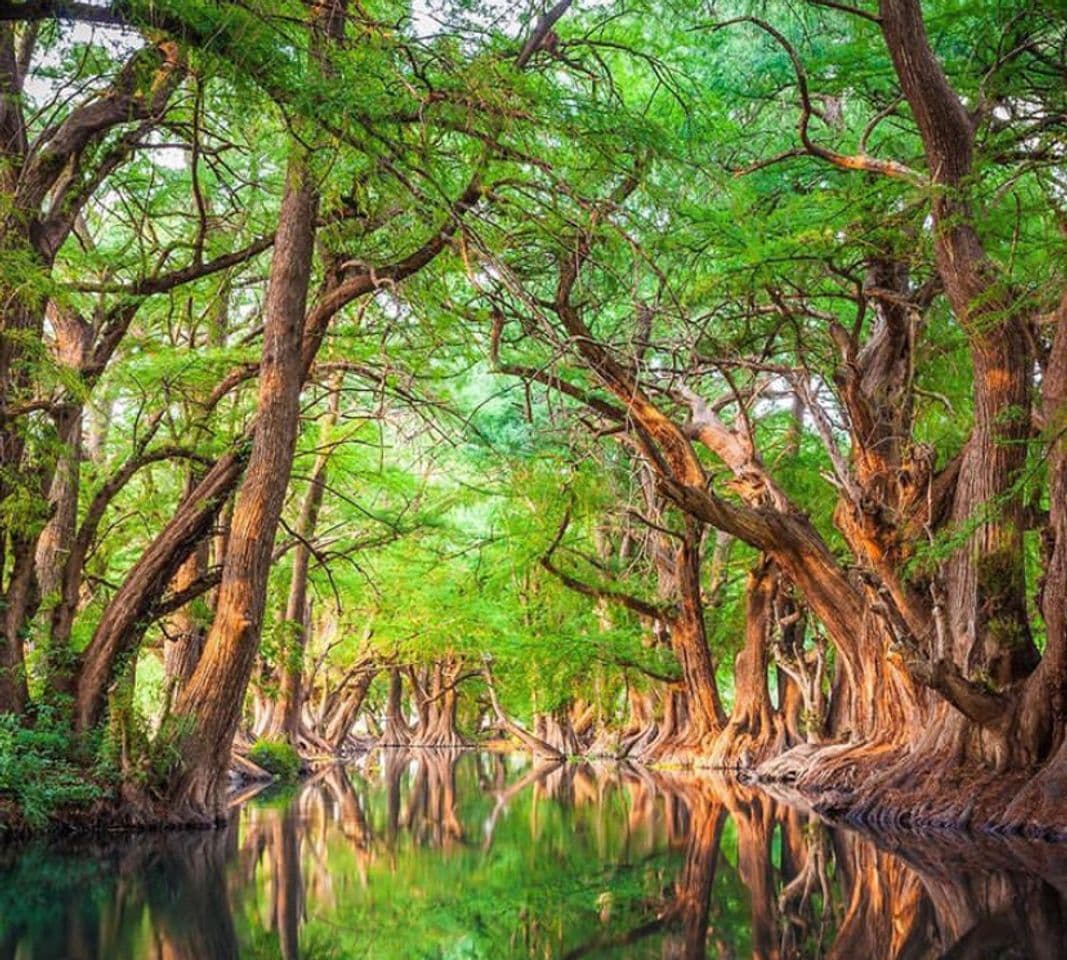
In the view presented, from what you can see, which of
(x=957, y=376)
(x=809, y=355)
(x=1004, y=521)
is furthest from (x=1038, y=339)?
(x=809, y=355)

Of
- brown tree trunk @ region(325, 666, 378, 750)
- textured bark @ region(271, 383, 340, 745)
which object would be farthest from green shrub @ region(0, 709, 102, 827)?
brown tree trunk @ region(325, 666, 378, 750)

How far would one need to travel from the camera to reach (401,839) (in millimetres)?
8484

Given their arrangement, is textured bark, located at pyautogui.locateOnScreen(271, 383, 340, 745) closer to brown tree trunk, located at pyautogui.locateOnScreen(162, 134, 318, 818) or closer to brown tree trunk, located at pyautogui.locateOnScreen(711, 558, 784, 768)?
brown tree trunk, located at pyautogui.locateOnScreen(162, 134, 318, 818)

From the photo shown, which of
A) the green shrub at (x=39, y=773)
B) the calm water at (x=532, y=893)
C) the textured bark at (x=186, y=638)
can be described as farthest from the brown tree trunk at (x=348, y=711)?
the green shrub at (x=39, y=773)

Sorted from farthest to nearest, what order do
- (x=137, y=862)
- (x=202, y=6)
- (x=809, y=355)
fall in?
(x=809, y=355), (x=137, y=862), (x=202, y=6)

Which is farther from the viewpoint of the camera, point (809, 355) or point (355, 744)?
point (355, 744)

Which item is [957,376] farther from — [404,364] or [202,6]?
[202,6]

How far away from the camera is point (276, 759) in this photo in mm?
17859

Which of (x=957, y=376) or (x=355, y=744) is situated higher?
(x=957, y=376)

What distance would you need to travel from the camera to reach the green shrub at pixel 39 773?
7.98 metres

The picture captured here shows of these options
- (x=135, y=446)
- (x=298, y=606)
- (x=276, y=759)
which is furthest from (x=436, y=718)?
(x=135, y=446)

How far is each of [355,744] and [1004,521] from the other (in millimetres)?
33304

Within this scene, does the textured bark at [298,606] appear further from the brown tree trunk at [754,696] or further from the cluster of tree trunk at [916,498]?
the brown tree trunk at [754,696]

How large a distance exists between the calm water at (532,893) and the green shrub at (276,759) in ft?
26.3
